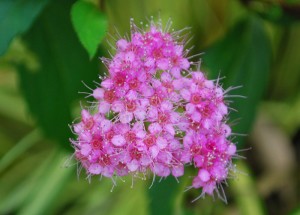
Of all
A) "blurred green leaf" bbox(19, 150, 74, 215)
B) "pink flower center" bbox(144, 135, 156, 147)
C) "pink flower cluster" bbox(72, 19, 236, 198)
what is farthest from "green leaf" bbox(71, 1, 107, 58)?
"blurred green leaf" bbox(19, 150, 74, 215)

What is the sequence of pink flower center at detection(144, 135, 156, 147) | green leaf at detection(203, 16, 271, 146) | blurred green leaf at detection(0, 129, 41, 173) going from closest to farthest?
1. pink flower center at detection(144, 135, 156, 147)
2. green leaf at detection(203, 16, 271, 146)
3. blurred green leaf at detection(0, 129, 41, 173)

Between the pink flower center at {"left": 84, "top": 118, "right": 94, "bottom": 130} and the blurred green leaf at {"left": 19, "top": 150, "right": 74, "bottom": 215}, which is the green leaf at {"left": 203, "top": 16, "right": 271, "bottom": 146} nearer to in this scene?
the pink flower center at {"left": 84, "top": 118, "right": 94, "bottom": 130}

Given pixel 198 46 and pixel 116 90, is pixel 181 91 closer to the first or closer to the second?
pixel 116 90

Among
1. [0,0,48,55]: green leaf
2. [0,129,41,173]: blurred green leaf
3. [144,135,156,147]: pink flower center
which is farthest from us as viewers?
[0,129,41,173]: blurred green leaf

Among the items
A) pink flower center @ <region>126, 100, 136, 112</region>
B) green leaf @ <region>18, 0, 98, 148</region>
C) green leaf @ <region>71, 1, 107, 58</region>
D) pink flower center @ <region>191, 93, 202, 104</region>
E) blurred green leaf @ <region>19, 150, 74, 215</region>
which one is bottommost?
blurred green leaf @ <region>19, 150, 74, 215</region>

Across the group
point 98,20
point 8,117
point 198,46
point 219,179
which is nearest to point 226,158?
point 219,179

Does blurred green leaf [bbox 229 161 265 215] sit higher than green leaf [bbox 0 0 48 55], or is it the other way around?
green leaf [bbox 0 0 48 55]

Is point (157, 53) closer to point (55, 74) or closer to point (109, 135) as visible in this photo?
point (109, 135)
